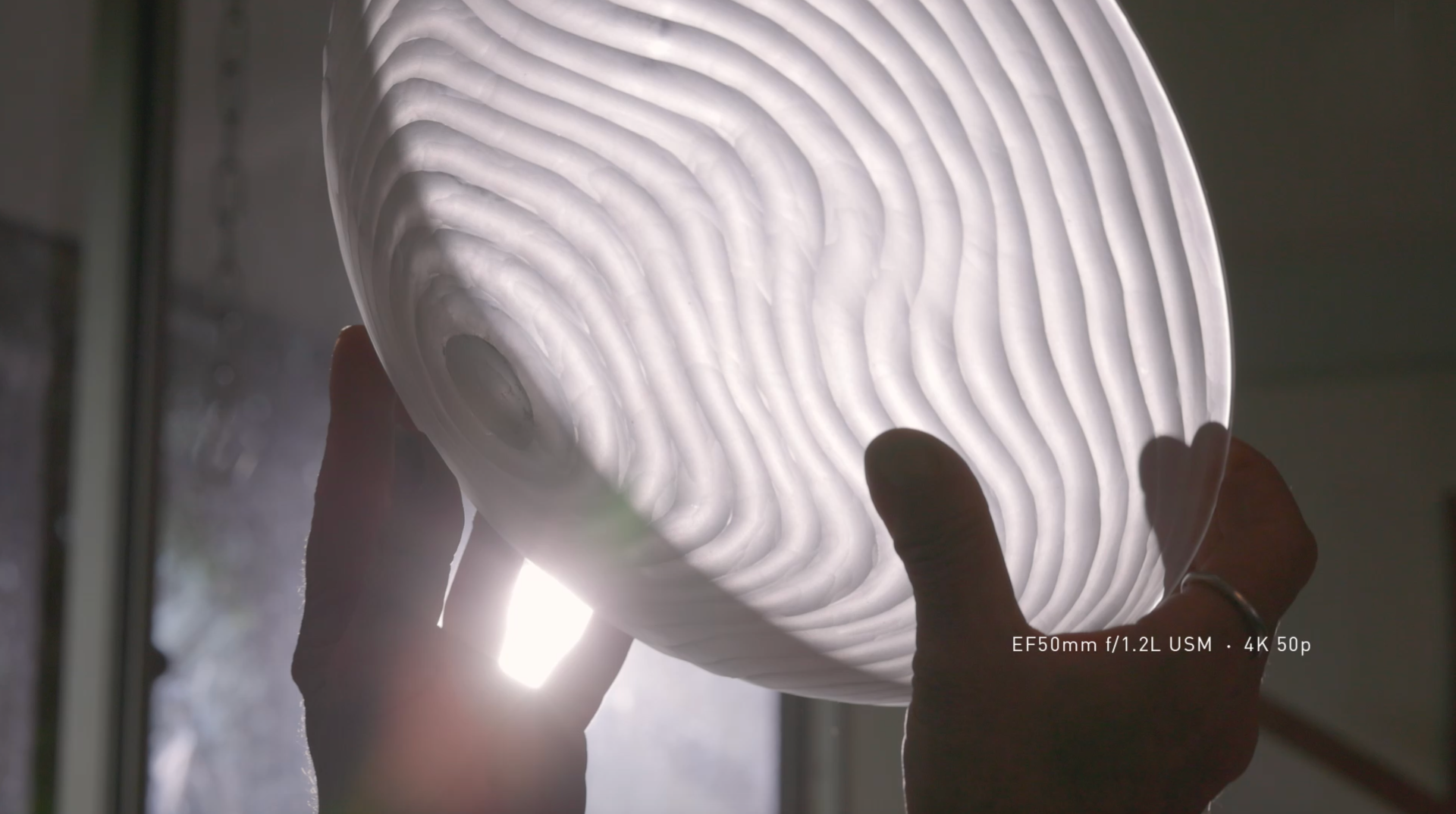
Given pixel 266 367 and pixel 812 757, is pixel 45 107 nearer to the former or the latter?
pixel 266 367

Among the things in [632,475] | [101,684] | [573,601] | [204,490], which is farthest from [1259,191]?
[101,684]

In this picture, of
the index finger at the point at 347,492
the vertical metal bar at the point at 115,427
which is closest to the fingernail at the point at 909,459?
the index finger at the point at 347,492

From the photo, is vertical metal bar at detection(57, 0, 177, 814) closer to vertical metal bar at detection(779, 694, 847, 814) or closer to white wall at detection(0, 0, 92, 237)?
white wall at detection(0, 0, 92, 237)

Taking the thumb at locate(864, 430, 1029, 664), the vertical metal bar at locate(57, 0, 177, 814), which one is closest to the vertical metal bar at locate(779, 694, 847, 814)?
the vertical metal bar at locate(57, 0, 177, 814)

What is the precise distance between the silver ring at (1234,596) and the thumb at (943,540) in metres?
0.13

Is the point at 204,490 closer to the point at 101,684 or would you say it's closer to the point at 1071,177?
the point at 101,684

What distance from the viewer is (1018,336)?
0.26m

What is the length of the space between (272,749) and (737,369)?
1063 mm

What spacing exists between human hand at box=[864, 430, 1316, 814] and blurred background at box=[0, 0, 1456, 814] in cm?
61

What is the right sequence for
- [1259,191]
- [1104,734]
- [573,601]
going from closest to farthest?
[1104,734] < [573,601] < [1259,191]

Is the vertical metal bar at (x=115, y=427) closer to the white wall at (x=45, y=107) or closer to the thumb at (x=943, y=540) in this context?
the white wall at (x=45, y=107)

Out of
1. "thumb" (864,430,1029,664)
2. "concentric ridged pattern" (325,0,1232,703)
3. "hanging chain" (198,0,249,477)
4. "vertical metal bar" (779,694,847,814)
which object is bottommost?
"vertical metal bar" (779,694,847,814)

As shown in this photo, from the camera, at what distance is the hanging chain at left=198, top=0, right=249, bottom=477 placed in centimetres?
112

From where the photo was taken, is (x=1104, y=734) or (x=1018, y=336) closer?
(x=1018, y=336)
